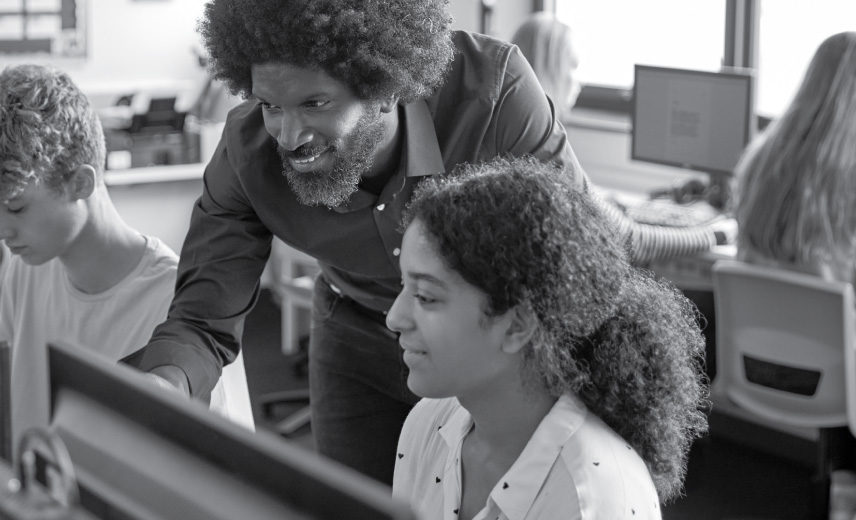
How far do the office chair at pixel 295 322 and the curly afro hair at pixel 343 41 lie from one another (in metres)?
2.03

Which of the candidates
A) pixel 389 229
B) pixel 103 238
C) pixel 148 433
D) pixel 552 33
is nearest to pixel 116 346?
pixel 103 238

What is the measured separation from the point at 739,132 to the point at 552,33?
0.72 meters

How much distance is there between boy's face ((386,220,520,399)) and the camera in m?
1.17

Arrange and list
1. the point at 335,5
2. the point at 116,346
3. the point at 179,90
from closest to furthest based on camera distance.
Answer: the point at 335,5
the point at 116,346
the point at 179,90

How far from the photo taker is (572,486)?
1118 mm

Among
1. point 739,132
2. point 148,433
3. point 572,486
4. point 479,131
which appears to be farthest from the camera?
point 739,132

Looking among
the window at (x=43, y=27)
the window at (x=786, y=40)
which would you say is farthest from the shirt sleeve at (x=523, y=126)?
the window at (x=43, y=27)

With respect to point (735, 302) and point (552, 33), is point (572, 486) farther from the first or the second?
point (552, 33)

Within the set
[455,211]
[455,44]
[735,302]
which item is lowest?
[735,302]

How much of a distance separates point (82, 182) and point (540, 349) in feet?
2.67

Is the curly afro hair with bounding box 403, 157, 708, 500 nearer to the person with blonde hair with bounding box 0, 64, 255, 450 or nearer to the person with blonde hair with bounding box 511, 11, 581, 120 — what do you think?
the person with blonde hair with bounding box 0, 64, 255, 450

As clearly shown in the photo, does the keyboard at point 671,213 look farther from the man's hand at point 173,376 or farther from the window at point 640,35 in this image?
the man's hand at point 173,376

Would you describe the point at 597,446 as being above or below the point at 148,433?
below

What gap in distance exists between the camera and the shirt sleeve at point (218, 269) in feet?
4.91
